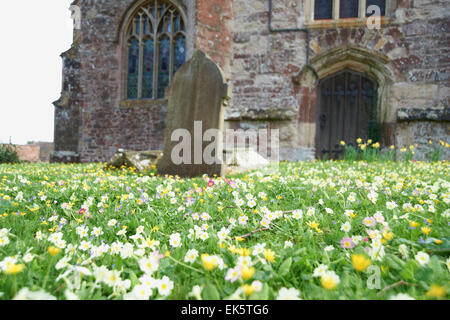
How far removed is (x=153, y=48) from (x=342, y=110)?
6644mm

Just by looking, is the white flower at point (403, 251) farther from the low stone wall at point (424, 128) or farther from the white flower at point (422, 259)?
the low stone wall at point (424, 128)

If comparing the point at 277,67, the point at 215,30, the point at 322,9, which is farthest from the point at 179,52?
the point at 322,9

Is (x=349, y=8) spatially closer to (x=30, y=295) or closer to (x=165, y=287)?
(x=165, y=287)

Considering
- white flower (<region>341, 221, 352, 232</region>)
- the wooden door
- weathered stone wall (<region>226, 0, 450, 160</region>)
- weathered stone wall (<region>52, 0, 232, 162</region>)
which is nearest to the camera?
white flower (<region>341, 221, 352, 232</region>)

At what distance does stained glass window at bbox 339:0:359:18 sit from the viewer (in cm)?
843

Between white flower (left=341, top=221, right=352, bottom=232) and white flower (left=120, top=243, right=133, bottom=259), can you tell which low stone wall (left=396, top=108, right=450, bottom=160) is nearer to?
white flower (left=341, top=221, right=352, bottom=232)

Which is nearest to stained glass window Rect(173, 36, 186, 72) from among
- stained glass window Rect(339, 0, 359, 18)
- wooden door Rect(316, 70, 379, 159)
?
wooden door Rect(316, 70, 379, 159)

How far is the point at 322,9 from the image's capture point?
8.65 metres

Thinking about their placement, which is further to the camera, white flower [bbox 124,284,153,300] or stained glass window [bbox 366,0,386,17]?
stained glass window [bbox 366,0,386,17]

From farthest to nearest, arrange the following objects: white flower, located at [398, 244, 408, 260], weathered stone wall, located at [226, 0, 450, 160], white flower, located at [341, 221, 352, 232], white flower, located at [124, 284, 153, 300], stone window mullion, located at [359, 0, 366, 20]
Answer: stone window mullion, located at [359, 0, 366, 20] < weathered stone wall, located at [226, 0, 450, 160] < white flower, located at [341, 221, 352, 232] < white flower, located at [398, 244, 408, 260] < white flower, located at [124, 284, 153, 300]

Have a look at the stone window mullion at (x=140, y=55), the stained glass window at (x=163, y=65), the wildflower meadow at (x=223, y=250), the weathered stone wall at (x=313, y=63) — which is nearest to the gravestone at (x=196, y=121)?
the wildflower meadow at (x=223, y=250)

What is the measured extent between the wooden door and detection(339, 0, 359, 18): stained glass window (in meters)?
1.61

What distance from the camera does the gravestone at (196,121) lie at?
186 inches

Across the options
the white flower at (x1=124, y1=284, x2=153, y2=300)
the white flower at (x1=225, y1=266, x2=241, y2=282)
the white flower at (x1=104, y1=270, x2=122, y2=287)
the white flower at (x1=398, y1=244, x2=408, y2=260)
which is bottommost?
the white flower at (x1=124, y1=284, x2=153, y2=300)
